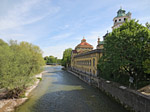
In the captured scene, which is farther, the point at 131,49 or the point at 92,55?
the point at 92,55

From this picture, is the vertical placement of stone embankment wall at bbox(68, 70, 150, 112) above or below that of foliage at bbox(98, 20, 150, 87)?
below

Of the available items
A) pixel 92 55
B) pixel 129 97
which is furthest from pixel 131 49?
pixel 92 55

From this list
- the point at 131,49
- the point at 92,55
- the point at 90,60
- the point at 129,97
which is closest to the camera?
the point at 131,49

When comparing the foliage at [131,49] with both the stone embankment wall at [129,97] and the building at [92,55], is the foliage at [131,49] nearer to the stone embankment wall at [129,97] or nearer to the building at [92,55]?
the stone embankment wall at [129,97]

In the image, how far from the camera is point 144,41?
1231 centimetres

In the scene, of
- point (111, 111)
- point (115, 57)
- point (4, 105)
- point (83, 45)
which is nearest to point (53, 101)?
point (4, 105)

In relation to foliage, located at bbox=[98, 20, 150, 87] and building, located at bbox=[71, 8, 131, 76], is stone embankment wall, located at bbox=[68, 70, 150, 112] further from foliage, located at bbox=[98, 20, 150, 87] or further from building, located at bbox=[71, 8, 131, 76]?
building, located at bbox=[71, 8, 131, 76]

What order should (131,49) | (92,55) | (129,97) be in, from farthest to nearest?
(92,55), (129,97), (131,49)

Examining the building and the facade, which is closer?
the facade

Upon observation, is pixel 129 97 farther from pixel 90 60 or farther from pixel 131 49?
pixel 90 60

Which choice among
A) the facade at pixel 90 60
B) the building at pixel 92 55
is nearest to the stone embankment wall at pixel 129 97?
the facade at pixel 90 60

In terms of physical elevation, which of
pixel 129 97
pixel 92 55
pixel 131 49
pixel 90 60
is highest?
pixel 92 55

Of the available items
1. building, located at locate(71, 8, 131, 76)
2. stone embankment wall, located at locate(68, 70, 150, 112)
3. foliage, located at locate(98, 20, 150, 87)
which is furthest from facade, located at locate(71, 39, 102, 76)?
foliage, located at locate(98, 20, 150, 87)

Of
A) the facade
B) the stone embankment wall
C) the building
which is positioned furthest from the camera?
the building
